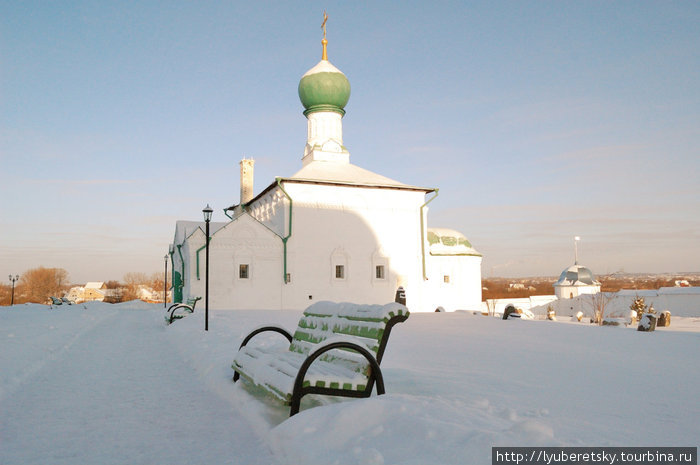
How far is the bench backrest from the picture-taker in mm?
5020

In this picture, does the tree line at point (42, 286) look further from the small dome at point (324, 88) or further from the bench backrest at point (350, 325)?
the bench backrest at point (350, 325)

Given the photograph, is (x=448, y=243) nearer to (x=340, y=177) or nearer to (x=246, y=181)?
(x=340, y=177)

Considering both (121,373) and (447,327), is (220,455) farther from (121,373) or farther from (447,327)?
(447,327)

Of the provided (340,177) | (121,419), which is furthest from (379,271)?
(121,419)

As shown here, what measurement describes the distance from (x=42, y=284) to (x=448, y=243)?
6629 centimetres

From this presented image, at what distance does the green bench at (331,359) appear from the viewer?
4691mm

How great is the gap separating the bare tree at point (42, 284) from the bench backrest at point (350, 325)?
81715 millimetres

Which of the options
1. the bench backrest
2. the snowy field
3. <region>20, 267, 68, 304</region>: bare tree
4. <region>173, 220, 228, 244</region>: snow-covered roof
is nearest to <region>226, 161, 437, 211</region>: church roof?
<region>173, 220, 228, 244</region>: snow-covered roof

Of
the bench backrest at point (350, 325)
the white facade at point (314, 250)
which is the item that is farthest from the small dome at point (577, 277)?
the bench backrest at point (350, 325)

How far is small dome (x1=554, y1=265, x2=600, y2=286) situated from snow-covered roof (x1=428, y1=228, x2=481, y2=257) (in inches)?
1111

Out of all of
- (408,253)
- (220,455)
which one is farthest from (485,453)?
(408,253)

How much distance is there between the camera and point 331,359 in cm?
600

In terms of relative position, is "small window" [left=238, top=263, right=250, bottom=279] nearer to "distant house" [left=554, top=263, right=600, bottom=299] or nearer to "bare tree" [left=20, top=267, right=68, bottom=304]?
"distant house" [left=554, top=263, right=600, bottom=299]

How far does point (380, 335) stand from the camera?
5023 mm
